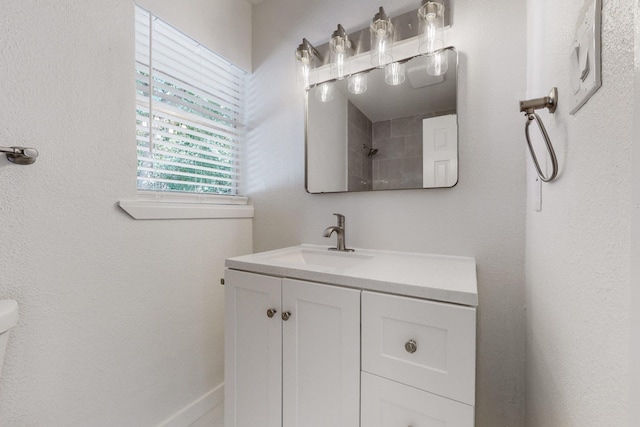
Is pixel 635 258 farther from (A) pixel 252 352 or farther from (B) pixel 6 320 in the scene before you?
(B) pixel 6 320

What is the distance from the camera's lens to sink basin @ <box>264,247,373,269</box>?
4.19ft

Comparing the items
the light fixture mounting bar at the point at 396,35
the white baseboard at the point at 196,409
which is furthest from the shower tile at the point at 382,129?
the white baseboard at the point at 196,409

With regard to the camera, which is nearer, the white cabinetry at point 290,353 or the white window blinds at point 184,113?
the white cabinetry at point 290,353

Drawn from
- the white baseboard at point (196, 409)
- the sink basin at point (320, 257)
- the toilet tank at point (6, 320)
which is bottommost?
the white baseboard at point (196, 409)

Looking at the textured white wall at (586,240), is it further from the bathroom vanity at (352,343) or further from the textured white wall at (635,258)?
the bathroom vanity at (352,343)

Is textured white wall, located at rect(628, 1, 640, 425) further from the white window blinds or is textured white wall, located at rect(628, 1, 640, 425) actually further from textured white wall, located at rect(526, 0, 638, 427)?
the white window blinds

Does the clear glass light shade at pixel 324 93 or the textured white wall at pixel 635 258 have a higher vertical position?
the clear glass light shade at pixel 324 93

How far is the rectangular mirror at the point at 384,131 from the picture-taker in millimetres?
1173

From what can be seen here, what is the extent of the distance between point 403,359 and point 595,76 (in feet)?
2.40

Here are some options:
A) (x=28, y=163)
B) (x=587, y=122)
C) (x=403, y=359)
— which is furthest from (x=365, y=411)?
(x=28, y=163)

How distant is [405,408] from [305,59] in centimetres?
153

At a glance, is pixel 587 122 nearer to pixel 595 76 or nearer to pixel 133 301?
pixel 595 76

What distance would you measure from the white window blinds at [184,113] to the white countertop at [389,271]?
589 millimetres

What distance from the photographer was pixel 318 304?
0.91m
